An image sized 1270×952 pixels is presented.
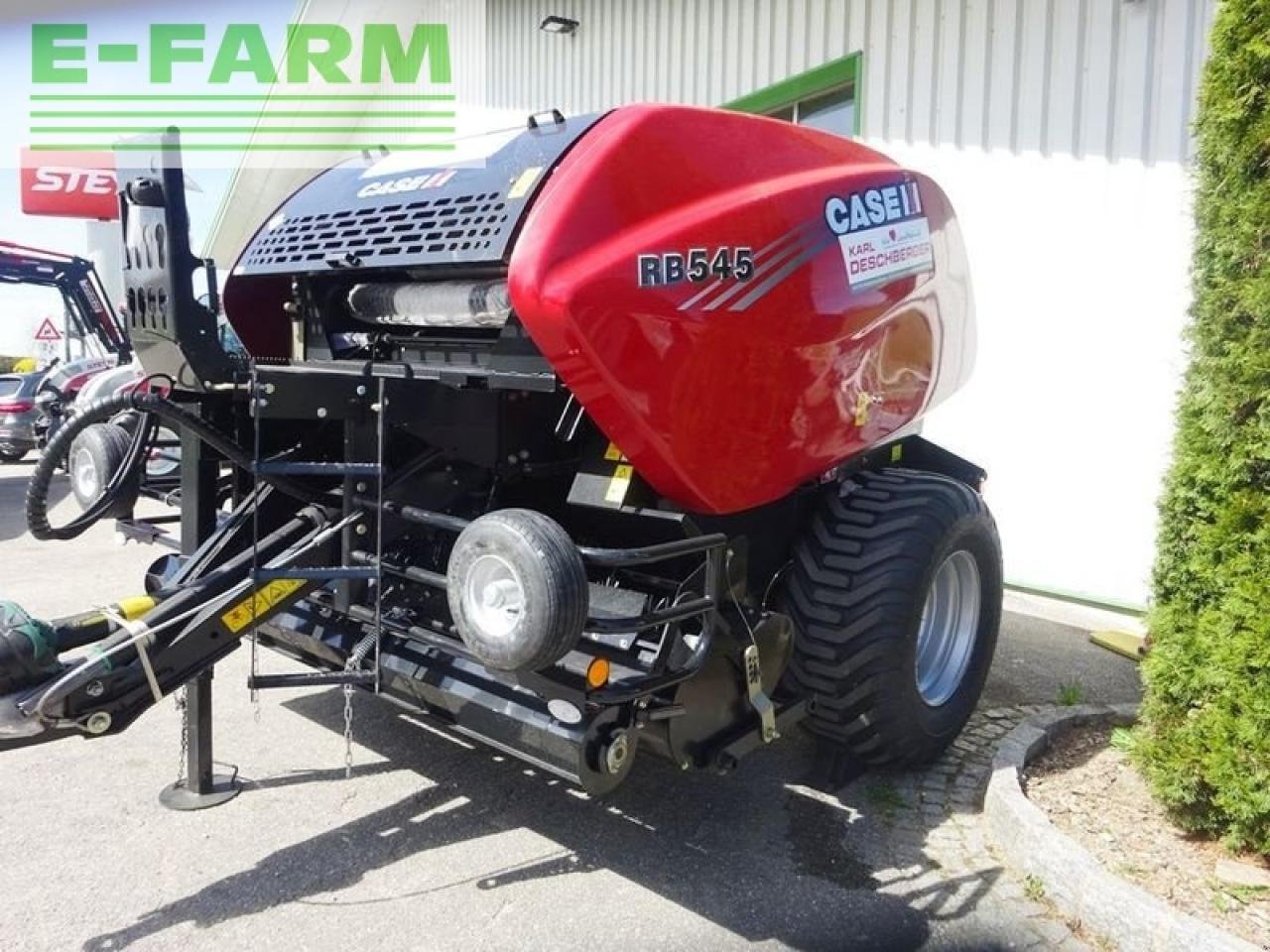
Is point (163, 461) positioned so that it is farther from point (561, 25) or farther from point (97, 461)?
point (561, 25)

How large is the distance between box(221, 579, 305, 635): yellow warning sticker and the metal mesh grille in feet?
3.27

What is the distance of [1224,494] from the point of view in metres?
2.98

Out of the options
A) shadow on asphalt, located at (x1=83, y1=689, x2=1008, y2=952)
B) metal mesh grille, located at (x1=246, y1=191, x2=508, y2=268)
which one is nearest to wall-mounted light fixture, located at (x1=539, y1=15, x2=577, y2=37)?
metal mesh grille, located at (x1=246, y1=191, x2=508, y2=268)

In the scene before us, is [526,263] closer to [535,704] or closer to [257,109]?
[535,704]

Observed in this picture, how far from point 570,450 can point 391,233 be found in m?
0.91

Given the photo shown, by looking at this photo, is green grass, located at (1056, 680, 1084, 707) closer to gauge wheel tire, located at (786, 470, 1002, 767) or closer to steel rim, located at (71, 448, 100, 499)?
gauge wheel tire, located at (786, 470, 1002, 767)

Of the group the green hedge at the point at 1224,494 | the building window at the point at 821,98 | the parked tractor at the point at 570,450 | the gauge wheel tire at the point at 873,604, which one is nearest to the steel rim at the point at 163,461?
the parked tractor at the point at 570,450

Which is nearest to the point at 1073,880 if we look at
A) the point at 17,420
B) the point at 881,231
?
the point at 881,231

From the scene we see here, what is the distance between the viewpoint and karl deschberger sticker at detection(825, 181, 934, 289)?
319 centimetres

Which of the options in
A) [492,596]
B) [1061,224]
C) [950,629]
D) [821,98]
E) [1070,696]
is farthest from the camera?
[821,98]

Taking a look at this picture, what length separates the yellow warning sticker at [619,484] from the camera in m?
2.86

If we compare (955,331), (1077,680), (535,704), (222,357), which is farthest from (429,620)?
(1077,680)

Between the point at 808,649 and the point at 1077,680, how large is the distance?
89.7 inches

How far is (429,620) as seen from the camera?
10.7 ft
